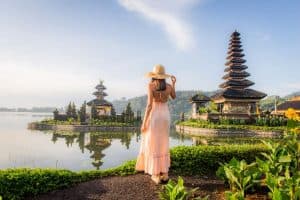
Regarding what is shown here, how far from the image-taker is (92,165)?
510 inches

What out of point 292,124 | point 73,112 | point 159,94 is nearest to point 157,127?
point 159,94

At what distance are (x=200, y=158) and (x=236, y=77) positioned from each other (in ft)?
127

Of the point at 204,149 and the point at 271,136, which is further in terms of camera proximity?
the point at 271,136

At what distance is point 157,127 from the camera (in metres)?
6.81

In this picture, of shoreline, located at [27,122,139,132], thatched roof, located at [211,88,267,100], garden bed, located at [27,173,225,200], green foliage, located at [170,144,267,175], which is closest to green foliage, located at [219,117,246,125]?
thatched roof, located at [211,88,267,100]

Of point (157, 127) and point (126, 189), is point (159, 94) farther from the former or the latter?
point (126, 189)

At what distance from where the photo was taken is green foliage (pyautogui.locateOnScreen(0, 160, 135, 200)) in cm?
591

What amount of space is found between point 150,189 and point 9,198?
259 cm

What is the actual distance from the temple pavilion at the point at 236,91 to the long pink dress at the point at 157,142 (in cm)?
3167

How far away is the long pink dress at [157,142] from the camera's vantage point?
6746 mm

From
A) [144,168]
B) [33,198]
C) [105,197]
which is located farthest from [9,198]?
[144,168]

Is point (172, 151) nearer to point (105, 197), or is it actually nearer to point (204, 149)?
point (204, 149)

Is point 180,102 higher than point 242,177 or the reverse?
higher

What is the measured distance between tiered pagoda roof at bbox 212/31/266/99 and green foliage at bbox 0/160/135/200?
36.4m
